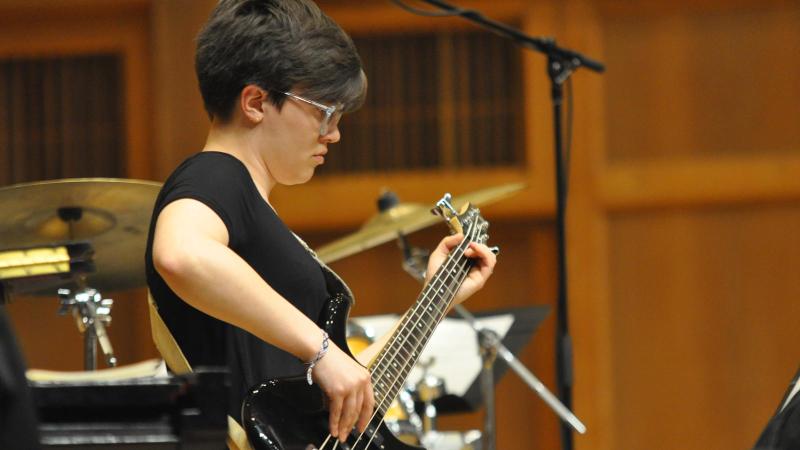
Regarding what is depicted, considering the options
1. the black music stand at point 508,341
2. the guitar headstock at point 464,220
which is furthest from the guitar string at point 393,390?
the black music stand at point 508,341

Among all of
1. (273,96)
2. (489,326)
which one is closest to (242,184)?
(273,96)

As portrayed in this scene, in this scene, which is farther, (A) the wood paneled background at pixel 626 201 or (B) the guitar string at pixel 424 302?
(A) the wood paneled background at pixel 626 201

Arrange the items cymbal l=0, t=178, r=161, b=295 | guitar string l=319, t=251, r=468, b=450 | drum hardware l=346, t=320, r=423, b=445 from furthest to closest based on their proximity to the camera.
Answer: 1. drum hardware l=346, t=320, r=423, b=445
2. cymbal l=0, t=178, r=161, b=295
3. guitar string l=319, t=251, r=468, b=450

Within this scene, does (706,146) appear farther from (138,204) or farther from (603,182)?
(138,204)

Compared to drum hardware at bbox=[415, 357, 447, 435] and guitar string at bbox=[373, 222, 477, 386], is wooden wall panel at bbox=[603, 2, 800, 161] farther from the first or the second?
guitar string at bbox=[373, 222, 477, 386]

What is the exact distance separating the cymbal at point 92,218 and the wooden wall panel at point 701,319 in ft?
8.00

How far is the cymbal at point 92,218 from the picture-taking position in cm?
257

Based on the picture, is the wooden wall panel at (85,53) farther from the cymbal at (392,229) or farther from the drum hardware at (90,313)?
the drum hardware at (90,313)

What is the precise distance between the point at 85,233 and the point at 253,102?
935mm

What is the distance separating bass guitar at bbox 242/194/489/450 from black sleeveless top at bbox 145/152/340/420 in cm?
9

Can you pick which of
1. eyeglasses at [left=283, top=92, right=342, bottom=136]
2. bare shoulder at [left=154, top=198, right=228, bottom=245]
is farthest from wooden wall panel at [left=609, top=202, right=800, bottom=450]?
bare shoulder at [left=154, top=198, right=228, bottom=245]

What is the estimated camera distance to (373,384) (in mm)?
1912

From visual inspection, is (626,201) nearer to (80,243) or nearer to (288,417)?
(80,243)

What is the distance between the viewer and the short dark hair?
6.32 ft
